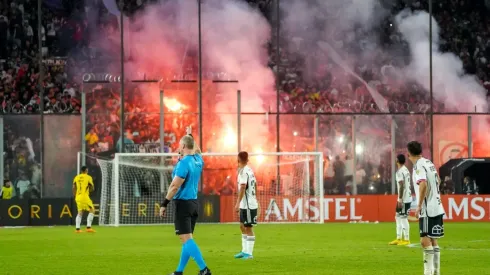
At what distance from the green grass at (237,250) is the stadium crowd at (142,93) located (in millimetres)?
8566

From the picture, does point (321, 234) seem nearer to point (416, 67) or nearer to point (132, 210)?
point (132, 210)

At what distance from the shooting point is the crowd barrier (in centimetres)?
3866

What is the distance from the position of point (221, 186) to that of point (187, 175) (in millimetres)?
25725

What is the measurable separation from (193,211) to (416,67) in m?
33.5

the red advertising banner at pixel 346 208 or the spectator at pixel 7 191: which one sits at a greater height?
the spectator at pixel 7 191

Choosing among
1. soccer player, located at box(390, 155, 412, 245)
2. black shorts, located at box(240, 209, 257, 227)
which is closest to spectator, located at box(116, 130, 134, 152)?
soccer player, located at box(390, 155, 412, 245)

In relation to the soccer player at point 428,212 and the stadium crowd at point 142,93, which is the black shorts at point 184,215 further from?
the stadium crowd at point 142,93

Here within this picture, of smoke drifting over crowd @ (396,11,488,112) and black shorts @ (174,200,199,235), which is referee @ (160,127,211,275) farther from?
smoke drifting over crowd @ (396,11,488,112)

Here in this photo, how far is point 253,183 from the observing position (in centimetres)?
2198

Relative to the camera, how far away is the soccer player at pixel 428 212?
15.6 m

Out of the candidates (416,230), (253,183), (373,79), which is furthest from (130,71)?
(253,183)

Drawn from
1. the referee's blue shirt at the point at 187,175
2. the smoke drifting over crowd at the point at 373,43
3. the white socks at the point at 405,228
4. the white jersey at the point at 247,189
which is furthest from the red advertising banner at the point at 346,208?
the referee's blue shirt at the point at 187,175

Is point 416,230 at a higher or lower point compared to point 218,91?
lower

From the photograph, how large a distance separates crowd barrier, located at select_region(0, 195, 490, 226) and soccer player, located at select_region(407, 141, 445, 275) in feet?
77.9
